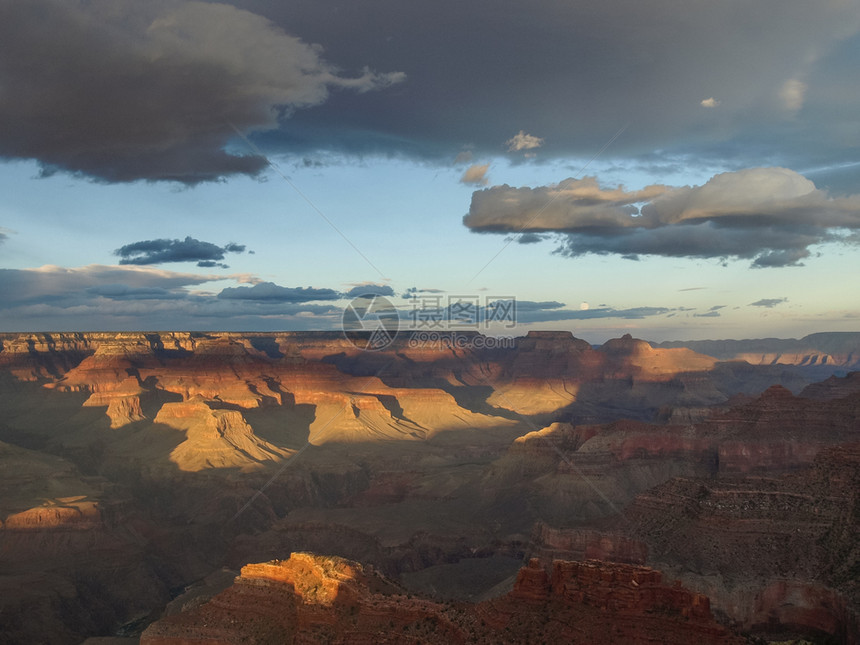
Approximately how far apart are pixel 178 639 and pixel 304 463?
112 metres

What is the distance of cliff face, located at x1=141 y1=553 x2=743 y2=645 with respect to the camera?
3316cm

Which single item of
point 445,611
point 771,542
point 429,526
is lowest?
point 429,526

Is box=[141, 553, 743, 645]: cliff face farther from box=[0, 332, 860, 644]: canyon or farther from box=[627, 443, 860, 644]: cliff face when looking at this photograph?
box=[627, 443, 860, 644]: cliff face

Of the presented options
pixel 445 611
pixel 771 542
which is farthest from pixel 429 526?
pixel 445 611

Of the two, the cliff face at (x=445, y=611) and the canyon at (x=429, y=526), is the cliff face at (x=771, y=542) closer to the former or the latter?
the canyon at (x=429, y=526)

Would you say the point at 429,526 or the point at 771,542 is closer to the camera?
the point at 771,542

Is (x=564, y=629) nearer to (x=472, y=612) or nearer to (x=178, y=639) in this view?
(x=472, y=612)

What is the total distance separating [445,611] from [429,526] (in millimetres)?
69569

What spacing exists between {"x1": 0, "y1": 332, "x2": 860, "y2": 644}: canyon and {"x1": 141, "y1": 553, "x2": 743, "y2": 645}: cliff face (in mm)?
107

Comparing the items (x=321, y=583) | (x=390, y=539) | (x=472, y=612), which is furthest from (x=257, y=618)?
(x=390, y=539)

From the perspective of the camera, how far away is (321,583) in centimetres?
4078

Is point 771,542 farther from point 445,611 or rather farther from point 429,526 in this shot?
point 429,526

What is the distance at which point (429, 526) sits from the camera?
105 m

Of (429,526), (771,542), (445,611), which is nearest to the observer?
(445,611)
